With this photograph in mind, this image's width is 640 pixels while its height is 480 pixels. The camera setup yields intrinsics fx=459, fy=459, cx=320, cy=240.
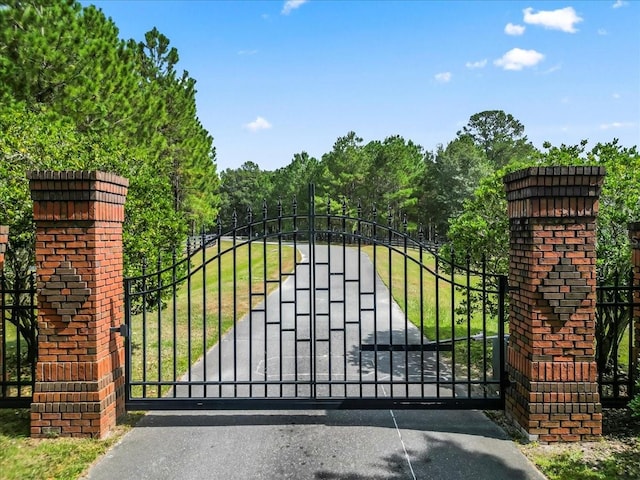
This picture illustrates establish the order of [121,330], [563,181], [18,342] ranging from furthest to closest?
[18,342] < [121,330] < [563,181]

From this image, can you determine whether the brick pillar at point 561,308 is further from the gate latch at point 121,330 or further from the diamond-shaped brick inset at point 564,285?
the gate latch at point 121,330

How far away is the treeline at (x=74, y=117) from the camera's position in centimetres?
705

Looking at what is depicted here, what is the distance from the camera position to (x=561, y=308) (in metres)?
4.44

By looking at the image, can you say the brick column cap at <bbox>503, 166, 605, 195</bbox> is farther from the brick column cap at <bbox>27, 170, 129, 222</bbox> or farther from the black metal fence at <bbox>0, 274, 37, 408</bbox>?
the black metal fence at <bbox>0, 274, 37, 408</bbox>

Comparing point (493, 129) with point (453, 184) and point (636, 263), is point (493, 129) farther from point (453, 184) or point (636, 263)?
point (636, 263)

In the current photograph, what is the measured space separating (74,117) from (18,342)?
1018cm

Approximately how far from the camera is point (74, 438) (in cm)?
459

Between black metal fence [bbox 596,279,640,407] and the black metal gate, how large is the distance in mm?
1099

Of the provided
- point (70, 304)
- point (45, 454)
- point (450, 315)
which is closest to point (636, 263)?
point (70, 304)

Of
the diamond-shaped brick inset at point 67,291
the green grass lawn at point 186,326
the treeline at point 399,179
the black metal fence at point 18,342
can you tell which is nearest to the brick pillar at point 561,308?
the green grass lawn at point 186,326

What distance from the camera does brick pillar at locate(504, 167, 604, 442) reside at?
173 inches

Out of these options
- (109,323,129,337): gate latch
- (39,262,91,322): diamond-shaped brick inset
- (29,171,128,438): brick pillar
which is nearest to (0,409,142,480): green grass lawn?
(29,171,128,438): brick pillar

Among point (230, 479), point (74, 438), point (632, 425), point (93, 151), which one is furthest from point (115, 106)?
point (632, 425)

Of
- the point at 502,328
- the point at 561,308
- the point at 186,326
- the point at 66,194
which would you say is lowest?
the point at 186,326
